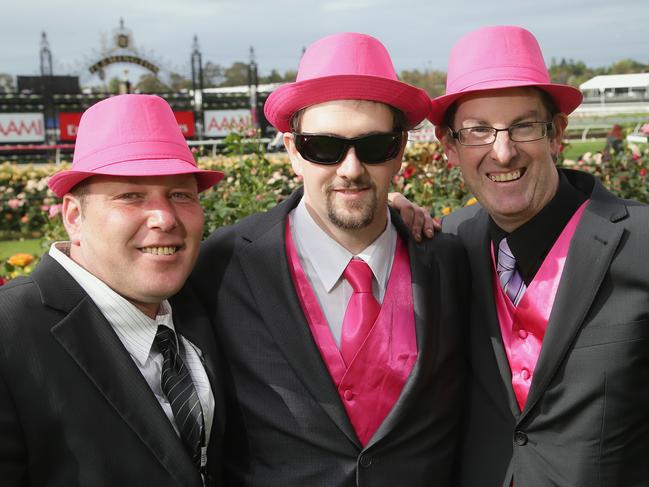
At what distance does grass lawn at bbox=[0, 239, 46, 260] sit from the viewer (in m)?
9.84

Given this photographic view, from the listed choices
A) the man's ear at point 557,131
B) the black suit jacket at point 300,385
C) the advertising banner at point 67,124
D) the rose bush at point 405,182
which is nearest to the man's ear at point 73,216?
the black suit jacket at point 300,385

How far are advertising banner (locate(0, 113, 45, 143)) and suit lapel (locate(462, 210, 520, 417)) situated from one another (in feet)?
83.2

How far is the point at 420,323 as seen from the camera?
2.54 metres

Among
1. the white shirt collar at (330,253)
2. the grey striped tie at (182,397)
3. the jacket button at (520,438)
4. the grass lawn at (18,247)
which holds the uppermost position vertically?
the white shirt collar at (330,253)

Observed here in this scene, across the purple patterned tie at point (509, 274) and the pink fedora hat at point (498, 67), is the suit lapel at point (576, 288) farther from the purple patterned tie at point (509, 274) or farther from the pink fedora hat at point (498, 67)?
the pink fedora hat at point (498, 67)

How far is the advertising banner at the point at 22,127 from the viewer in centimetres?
2498

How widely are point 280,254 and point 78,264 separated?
729 millimetres

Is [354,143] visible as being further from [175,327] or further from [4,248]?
[4,248]

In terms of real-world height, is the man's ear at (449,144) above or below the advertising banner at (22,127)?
below

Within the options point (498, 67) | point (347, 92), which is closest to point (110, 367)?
point (347, 92)

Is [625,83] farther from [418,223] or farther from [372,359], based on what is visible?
[372,359]

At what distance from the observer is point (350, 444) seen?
2.38 metres

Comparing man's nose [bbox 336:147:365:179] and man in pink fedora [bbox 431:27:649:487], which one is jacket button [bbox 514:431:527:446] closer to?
man in pink fedora [bbox 431:27:649:487]

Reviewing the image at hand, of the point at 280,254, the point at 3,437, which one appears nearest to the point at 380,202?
the point at 280,254
